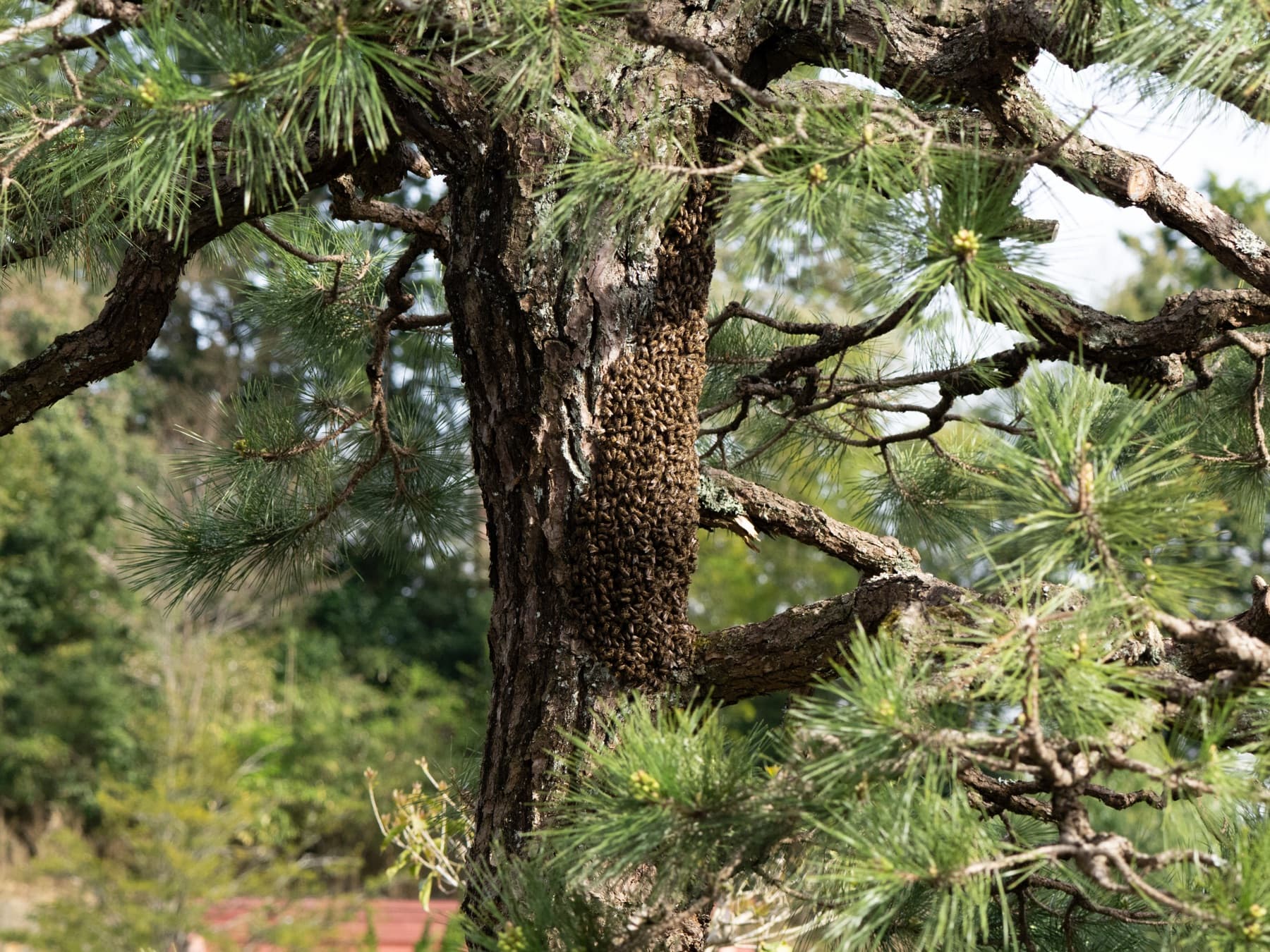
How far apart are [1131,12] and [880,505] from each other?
888 millimetres

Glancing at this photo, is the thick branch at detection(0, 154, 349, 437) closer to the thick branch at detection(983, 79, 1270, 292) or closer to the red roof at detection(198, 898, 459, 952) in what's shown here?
the thick branch at detection(983, 79, 1270, 292)

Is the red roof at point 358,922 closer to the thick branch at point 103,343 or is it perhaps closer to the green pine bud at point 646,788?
the thick branch at point 103,343

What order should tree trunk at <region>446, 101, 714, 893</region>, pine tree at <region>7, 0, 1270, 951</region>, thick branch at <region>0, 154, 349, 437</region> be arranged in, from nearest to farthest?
pine tree at <region>7, 0, 1270, 951</region>
tree trunk at <region>446, 101, 714, 893</region>
thick branch at <region>0, 154, 349, 437</region>

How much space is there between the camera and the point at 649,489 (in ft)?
3.27

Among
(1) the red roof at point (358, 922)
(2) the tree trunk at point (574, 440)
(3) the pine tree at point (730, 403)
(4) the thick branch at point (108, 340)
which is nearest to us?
(3) the pine tree at point (730, 403)

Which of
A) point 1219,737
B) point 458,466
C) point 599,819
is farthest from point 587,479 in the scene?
point 458,466

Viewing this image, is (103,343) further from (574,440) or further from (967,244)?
(967,244)

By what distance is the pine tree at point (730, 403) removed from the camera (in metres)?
0.70

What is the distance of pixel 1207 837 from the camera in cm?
85

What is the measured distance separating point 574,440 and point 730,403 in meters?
0.39

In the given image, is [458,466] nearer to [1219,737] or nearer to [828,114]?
[828,114]

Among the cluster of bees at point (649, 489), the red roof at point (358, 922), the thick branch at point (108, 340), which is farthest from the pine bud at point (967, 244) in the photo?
the red roof at point (358, 922)

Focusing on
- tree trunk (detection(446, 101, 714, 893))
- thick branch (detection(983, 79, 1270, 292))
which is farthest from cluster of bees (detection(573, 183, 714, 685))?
thick branch (detection(983, 79, 1270, 292))

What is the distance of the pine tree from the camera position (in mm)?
697
